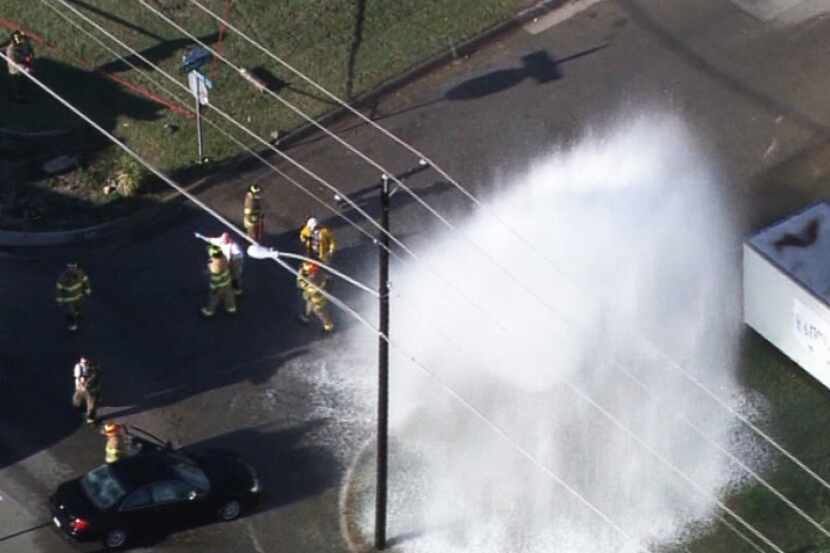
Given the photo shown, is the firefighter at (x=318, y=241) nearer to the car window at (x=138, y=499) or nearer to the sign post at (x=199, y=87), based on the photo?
the sign post at (x=199, y=87)

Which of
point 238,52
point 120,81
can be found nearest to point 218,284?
point 120,81

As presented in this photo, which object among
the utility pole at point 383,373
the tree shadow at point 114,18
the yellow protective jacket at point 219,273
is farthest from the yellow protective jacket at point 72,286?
the tree shadow at point 114,18

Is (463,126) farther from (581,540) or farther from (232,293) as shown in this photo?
(581,540)

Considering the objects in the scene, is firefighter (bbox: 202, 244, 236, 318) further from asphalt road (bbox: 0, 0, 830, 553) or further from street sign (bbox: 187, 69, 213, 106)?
street sign (bbox: 187, 69, 213, 106)

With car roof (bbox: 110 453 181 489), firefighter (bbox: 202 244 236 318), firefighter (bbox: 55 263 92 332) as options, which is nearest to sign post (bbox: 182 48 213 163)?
firefighter (bbox: 202 244 236 318)

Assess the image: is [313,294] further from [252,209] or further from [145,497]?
[145,497]

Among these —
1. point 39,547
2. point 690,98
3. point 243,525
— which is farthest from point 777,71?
point 39,547

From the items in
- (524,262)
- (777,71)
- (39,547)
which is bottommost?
(39,547)
